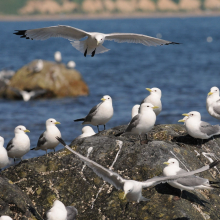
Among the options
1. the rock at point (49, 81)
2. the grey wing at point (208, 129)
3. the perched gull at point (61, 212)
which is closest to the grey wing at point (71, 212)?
the perched gull at point (61, 212)

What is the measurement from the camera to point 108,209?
7.07 m

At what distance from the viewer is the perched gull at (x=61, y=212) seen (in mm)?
6684

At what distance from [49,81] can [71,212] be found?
15.8 metres

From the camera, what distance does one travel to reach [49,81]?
73.4 feet

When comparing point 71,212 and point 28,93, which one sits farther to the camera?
point 28,93

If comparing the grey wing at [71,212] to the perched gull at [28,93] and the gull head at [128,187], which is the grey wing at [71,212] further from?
the perched gull at [28,93]

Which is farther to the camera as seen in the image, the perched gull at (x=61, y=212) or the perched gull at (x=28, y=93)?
the perched gull at (x=28, y=93)

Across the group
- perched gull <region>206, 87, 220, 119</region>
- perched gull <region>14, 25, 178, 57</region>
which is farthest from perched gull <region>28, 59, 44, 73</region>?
perched gull <region>206, 87, 220, 119</region>

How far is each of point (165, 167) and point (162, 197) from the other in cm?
44

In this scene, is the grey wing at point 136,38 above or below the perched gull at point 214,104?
above

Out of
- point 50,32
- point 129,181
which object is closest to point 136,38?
point 50,32

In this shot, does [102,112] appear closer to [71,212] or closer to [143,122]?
[143,122]

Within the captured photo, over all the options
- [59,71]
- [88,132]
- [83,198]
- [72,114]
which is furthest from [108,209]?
[59,71]

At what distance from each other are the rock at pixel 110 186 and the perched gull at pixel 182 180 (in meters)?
0.21
